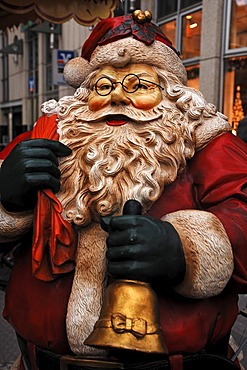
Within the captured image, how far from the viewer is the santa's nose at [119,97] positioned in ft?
4.85

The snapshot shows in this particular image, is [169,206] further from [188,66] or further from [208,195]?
[188,66]

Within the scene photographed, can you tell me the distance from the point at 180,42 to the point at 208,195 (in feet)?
21.3

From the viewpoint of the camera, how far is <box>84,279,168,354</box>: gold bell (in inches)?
46.2

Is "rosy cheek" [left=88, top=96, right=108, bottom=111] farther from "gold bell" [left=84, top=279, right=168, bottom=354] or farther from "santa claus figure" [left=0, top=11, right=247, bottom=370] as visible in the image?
"gold bell" [left=84, top=279, right=168, bottom=354]

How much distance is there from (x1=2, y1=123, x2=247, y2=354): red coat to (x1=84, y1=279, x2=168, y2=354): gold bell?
145 millimetres

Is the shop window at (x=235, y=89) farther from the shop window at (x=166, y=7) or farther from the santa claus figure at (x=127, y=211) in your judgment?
the santa claus figure at (x=127, y=211)

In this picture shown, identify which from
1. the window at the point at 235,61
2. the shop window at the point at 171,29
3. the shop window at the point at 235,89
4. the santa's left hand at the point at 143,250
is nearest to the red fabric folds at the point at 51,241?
the santa's left hand at the point at 143,250

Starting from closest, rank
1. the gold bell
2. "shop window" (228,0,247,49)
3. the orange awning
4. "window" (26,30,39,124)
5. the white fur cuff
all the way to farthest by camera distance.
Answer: the gold bell
the white fur cuff
the orange awning
"shop window" (228,0,247,49)
"window" (26,30,39,124)

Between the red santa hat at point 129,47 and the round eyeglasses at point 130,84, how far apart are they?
7 centimetres

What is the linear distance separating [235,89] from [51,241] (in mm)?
5755

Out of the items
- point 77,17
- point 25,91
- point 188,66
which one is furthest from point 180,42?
point 25,91

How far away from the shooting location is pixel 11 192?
1.40m

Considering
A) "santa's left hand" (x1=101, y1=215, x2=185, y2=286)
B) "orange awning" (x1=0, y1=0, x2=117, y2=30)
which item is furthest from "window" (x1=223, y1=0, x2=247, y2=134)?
"santa's left hand" (x1=101, y1=215, x2=185, y2=286)

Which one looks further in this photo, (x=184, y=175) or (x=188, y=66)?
(x=188, y=66)
